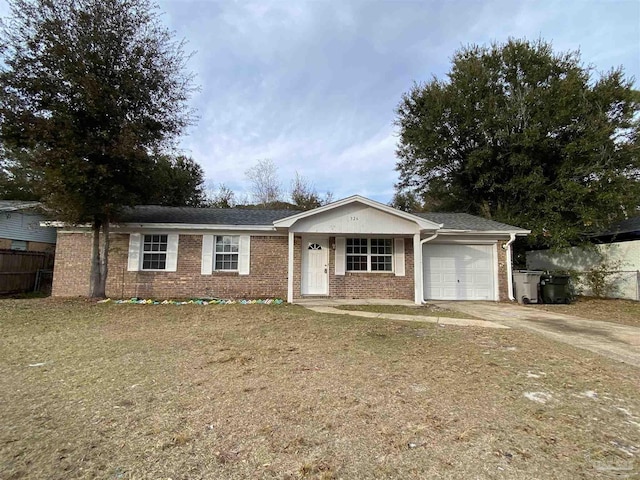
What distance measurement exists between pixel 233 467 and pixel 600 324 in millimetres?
9305

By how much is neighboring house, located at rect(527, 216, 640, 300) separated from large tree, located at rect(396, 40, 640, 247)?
38.9 inches

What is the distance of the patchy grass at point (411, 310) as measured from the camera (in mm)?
9258

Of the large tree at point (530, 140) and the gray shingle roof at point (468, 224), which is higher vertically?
the large tree at point (530, 140)

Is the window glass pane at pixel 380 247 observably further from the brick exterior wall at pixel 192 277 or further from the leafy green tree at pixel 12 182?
the leafy green tree at pixel 12 182

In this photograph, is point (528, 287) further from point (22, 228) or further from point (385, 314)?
point (22, 228)

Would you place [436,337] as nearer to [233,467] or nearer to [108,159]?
[233,467]

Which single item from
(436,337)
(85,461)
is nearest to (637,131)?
(436,337)

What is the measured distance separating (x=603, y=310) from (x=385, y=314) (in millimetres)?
7135

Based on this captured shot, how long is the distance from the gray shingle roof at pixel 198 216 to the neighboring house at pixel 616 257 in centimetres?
1330

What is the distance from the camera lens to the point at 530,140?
15.9 metres

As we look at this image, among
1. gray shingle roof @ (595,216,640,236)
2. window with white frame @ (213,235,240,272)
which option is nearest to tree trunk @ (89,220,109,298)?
window with white frame @ (213,235,240,272)

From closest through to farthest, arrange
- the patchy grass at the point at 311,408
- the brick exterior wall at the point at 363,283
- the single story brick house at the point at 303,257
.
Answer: the patchy grass at the point at 311,408 → the single story brick house at the point at 303,257 → the brick exterior wall at the point at 363,283

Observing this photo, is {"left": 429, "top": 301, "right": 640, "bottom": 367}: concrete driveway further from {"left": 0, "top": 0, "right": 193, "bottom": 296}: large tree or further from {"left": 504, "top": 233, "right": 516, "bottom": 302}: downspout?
{"left": 0, "top": 0, "right": 193, "bottom": 296}: large tree

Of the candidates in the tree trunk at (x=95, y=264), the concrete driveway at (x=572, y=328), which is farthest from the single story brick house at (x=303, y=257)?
the concrete driveway at (x=572, y=328)
